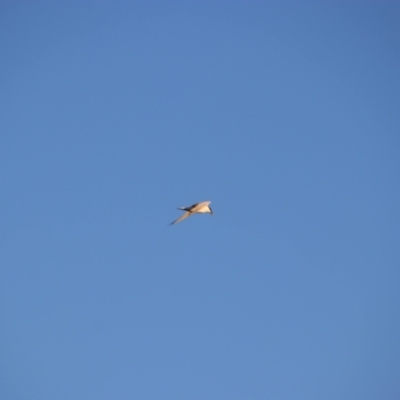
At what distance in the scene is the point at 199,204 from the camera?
25578mm

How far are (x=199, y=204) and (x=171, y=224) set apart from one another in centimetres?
167

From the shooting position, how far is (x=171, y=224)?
2430cm
